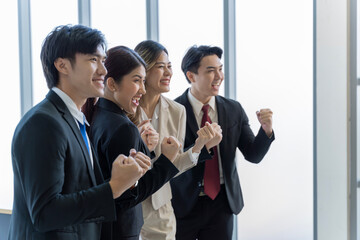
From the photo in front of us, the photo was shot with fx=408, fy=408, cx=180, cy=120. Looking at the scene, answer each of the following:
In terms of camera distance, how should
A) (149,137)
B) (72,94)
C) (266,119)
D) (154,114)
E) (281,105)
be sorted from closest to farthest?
1. (72,94)
2. (149,137)
3. (154,114)
4. (266,119)
5. (281,105)

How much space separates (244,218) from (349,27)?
161 cm

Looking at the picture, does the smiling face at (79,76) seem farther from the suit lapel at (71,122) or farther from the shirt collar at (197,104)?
the shirt collar at (197,104)

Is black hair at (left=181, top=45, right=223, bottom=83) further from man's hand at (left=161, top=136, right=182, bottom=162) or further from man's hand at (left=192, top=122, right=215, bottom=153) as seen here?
man's hand at (left=161, top=136, right=182, bottom=162)

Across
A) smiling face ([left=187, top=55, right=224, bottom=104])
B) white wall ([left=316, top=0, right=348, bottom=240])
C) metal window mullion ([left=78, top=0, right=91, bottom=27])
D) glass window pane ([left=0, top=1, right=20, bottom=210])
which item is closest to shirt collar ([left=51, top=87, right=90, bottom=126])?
smiling face ([left=187, top=55, right=224, bottom=104])

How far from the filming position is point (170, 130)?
226 centimetres

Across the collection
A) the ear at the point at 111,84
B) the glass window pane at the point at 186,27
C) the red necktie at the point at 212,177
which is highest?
the glass window pane at the point at 186,27

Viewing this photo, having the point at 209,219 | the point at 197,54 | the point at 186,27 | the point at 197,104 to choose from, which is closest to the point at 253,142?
the point at 197,104

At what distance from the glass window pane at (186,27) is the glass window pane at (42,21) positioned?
926 mm

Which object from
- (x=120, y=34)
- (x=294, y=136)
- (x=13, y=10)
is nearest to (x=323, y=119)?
(x=294, y=136)

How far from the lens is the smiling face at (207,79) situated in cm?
251

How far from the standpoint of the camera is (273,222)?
3.10 meters

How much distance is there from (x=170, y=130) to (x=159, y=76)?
30 centimetres

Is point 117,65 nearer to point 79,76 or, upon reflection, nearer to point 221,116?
point 79,76

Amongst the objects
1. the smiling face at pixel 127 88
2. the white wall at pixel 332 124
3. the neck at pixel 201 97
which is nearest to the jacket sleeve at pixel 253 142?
the neck at pixel 201 97
